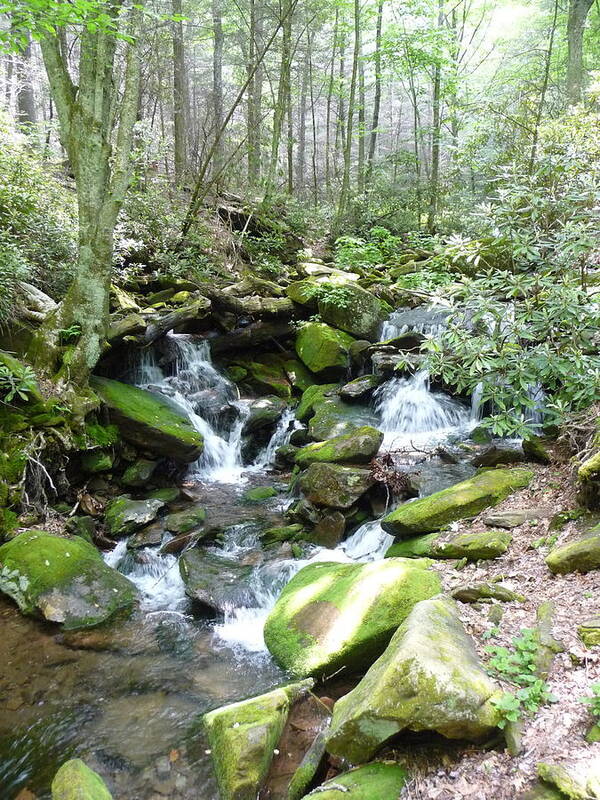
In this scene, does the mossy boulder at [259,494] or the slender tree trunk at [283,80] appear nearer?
the mossy boulder at [259,494]

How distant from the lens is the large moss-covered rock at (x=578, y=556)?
360 cm

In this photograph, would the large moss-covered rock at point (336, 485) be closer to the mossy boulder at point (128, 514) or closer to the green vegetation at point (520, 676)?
the mossy boulder at point (128, 514)

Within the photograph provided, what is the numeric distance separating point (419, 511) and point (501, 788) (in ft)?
11.4

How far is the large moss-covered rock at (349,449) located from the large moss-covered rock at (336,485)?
405mm

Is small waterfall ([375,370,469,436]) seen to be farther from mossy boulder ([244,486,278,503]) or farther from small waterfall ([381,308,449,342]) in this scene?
mossy boulder ([244,486,278,503])

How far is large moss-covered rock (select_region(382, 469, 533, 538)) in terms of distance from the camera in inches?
213

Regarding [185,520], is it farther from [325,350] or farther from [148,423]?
[325,350]

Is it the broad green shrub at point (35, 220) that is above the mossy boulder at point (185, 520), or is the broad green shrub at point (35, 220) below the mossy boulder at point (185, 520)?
above

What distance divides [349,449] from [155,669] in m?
4.00

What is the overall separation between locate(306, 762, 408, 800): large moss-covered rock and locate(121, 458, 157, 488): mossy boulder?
19.3ft

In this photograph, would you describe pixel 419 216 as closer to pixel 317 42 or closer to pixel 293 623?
pixel 317 42

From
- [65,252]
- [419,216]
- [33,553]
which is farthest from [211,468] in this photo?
[419,216]

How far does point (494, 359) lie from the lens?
525cm

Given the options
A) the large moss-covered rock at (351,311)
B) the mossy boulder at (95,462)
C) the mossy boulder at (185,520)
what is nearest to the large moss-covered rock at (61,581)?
the mossy boulder at (185,520)
